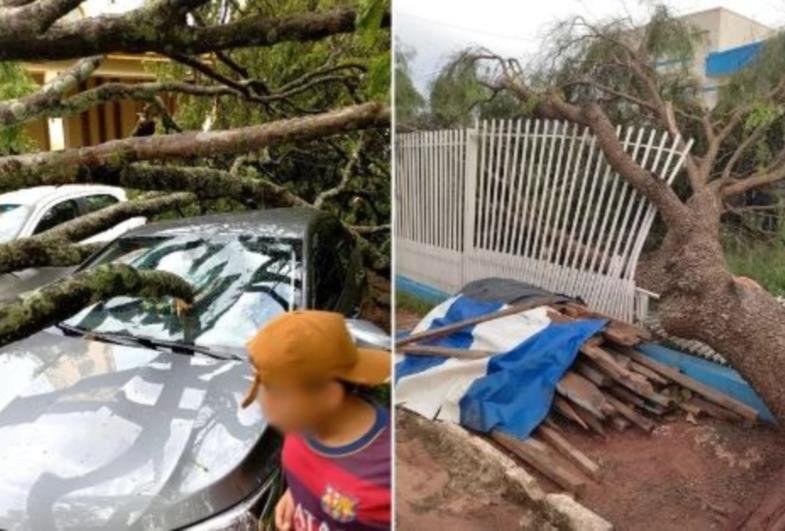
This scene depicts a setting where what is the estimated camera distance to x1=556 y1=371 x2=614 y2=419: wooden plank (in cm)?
106

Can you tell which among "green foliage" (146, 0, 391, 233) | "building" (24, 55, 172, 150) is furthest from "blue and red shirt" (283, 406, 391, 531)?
"building" (24, 55, 172, 150)

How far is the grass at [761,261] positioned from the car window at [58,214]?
534 centimetres

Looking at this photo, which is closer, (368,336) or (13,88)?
(368,336)

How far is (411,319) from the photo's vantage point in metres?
1.15

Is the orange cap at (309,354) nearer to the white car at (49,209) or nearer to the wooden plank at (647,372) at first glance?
the wooden plank at (647,372)

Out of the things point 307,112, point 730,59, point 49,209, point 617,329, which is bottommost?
point 49,209

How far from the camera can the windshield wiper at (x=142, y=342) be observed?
2.69 meters

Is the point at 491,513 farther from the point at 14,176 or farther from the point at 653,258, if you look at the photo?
the point at 14,176

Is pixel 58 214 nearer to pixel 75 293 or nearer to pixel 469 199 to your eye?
pixel 75 293

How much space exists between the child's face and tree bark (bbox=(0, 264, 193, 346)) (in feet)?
4.03

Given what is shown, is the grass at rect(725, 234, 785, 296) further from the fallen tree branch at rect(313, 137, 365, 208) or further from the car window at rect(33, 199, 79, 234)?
the car window at rect(33, 199, 79, 234)

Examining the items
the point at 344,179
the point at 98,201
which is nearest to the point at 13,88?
the point at 98,201

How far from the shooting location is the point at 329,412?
1.40 meters

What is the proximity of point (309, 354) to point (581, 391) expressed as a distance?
1.60ft
